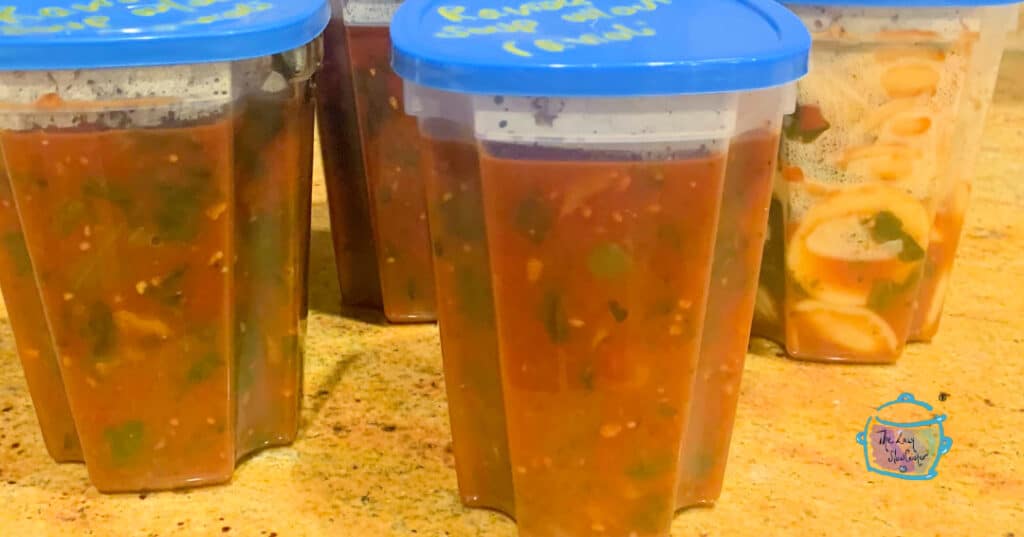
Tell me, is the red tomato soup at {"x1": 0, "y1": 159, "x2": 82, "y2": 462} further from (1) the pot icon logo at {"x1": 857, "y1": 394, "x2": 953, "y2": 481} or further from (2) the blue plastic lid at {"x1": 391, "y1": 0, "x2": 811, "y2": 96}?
(1) the pot icon logo at {"x1": 857, "y1": 394, "x2": 953, "y2": 481}

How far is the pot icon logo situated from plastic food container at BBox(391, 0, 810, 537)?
164 millimetres

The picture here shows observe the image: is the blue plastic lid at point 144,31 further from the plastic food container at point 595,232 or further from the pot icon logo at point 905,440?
the pot icon logo at point 905,440

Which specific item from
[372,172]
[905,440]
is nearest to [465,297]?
[372,172]

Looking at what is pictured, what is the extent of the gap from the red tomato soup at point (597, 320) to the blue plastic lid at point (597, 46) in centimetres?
5

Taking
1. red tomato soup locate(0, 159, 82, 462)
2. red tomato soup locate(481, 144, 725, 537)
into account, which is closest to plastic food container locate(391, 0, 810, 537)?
red tomato soup locate(481, 144, 725, 537)

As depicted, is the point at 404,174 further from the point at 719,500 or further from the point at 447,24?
the point at 719,500

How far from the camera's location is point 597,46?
2.08ft

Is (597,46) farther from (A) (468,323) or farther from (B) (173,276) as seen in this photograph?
(B) (173,276)

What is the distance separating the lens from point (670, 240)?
0.65m

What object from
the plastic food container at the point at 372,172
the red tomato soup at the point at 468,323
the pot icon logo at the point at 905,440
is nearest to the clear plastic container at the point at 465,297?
the red tomato soup at the point at 468,323

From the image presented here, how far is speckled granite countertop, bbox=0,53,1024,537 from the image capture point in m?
0.76

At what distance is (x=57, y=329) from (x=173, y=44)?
262 millimetres

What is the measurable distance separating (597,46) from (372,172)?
1.42 ft

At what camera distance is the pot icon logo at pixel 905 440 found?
0.82 metres
